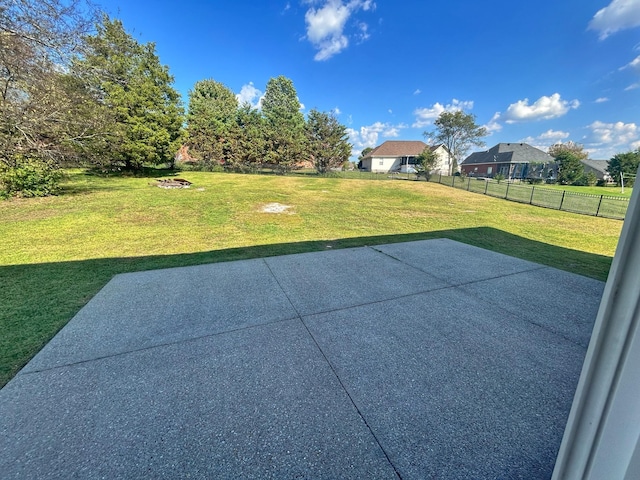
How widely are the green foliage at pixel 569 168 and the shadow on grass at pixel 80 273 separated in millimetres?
30469

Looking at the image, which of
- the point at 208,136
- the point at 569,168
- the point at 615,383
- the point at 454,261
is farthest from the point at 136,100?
the point at 569,168

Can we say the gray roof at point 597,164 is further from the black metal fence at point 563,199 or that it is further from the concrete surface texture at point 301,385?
the concrete surface texture at point 301,385

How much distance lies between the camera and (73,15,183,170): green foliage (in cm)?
1536

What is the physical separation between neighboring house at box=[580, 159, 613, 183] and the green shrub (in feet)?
137

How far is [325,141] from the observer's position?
1016 inches

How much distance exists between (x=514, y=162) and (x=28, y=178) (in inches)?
1773

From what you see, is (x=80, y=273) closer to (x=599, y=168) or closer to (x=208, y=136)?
(x=208, y=136)

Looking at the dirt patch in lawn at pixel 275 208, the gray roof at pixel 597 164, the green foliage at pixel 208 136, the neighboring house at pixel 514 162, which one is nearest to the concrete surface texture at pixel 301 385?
the dirt patch in lawn at pixel 275 208

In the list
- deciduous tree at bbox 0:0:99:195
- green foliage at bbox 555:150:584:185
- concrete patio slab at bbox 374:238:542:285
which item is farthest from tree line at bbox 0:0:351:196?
green foliage at bbox 555:150:584:185

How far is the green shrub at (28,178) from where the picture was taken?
846 cm

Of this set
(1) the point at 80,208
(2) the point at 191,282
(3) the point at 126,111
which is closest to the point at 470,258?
(2) the point at 191,282

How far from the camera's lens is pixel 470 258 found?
14.8 feet

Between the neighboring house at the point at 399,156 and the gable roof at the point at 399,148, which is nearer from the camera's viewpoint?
the neighboring house at the point at 399,156

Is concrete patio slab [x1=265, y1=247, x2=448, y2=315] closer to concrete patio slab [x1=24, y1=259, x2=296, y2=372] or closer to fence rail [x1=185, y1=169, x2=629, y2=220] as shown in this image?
concrete patio slab [x1=24, y1=259, x2=296, y2=372]
